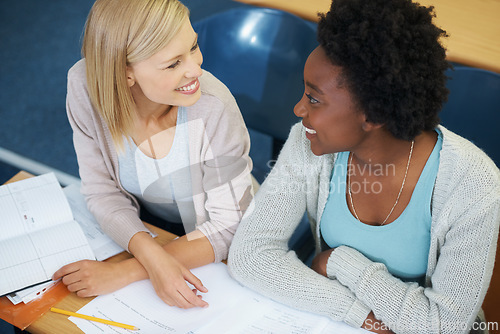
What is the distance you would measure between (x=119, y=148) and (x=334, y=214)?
0.57 metres

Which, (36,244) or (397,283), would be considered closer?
(397,283)

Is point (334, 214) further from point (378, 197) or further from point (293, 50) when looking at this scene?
point (293, 50)

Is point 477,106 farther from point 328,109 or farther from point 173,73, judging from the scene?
point 173,73

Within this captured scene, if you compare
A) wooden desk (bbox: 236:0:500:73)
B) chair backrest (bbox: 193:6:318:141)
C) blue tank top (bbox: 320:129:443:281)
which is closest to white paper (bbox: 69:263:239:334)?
blue tank top (bbox: 320:129:443:281)

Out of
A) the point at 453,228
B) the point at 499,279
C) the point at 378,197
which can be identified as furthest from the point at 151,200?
the point at 499,279

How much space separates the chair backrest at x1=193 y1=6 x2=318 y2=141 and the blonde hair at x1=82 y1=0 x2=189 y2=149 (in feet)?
1.89

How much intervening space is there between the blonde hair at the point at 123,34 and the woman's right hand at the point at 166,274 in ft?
1.18

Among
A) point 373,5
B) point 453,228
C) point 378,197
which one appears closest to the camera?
point 373,5

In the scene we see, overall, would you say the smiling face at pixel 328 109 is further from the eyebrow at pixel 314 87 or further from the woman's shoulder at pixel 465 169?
the woman's shoulder at pixel 465 169

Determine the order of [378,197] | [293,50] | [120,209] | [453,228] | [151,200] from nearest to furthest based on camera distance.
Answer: [453,228] < [378,197] < [120,209] < [151,200] < [293,50]

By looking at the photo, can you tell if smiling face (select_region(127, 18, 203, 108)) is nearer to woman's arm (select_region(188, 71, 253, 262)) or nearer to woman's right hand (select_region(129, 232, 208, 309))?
woman's arm (select_region(188, 71, 253, 262))

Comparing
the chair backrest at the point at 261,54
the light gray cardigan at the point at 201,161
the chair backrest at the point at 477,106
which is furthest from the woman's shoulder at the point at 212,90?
the chair backrest at the point at 477,106

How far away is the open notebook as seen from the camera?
114 cm

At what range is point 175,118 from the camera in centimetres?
132
